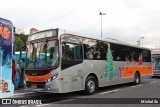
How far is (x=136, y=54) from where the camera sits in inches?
798

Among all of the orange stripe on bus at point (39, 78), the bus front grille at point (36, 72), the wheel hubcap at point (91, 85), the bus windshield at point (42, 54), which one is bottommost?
the wheel hubcap at point (91, 85)

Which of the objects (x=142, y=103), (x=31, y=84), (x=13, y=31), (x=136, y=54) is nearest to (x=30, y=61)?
(x=31, y=84)

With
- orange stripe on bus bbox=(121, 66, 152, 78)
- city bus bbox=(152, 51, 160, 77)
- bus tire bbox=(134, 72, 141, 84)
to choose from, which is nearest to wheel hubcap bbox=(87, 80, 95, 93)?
orange stripe on bus bbox=(121, 66, 152, 78)

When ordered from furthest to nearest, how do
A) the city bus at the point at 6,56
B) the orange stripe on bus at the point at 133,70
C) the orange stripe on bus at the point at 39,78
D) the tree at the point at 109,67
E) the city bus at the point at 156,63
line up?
the city bus at the point at 156,63, the orange stripe on bus at the point at 133,70, the tree at the point at 109,67, the orange stripe on bus at the point at 39,78, the city bus at the point at 6,56

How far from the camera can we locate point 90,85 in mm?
14250

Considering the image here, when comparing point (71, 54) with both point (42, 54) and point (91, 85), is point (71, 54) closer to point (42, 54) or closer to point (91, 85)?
point (42, 54)

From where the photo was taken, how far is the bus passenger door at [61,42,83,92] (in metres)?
12.5

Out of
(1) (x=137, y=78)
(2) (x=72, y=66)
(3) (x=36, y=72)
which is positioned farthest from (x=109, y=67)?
(3) (x=36, y=72)

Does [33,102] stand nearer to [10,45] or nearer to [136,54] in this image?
[10,45]

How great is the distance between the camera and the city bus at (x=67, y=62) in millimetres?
12219

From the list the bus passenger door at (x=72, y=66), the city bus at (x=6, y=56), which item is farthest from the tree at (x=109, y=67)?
the city bus at (x=6, y=56)

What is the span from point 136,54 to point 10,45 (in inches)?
494

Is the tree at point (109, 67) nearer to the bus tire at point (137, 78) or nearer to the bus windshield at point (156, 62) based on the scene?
the bus tire at point (137, 78)

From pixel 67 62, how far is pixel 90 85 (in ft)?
7.44
